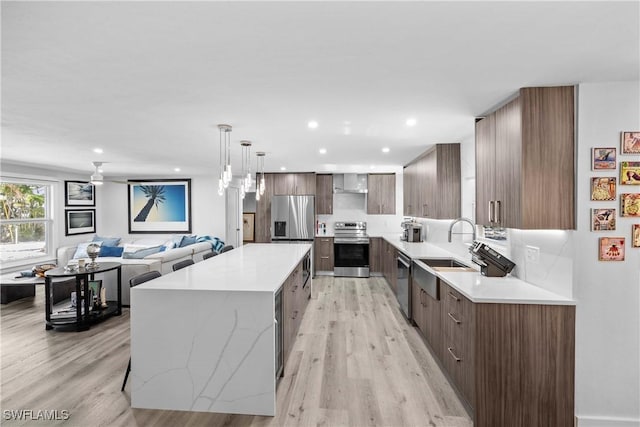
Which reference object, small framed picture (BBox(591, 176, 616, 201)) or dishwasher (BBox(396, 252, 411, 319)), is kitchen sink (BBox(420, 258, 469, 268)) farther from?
small framed picture (BBox(591, 176, 616, 201))

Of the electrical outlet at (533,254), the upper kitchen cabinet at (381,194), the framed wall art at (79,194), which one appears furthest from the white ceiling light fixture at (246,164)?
the framed wall art at (79,194)

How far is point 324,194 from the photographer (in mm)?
7254

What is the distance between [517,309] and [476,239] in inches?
71.3

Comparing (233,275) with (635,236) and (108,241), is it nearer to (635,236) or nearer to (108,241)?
(635,236)

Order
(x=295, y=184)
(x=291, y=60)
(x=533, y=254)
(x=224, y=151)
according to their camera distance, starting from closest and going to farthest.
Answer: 1. (x=291, y=60)
2. (x=533, y=254)
3. (x=224, y=151)
4. (x=295, y=184)

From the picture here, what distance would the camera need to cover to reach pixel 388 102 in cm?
250

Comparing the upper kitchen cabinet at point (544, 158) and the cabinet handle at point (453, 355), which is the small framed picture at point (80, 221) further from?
the upper kitchen cabinet at point (544, 158)

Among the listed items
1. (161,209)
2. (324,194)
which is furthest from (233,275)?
(161,209)

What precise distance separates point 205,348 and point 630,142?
3.23 metres

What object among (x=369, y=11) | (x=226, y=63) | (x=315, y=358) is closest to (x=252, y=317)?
(x=315, y=358)

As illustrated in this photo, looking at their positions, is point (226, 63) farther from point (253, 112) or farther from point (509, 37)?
point (509, 37)

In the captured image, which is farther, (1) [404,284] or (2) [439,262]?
(1) [404,284]

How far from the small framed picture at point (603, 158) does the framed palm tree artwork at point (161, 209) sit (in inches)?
314

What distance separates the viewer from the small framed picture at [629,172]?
81.7 inches
